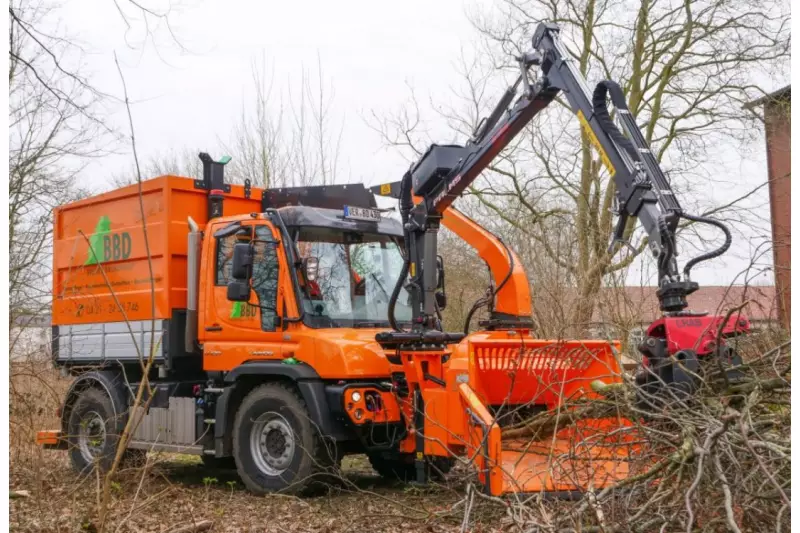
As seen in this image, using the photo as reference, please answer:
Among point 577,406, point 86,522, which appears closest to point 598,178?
point 577,406

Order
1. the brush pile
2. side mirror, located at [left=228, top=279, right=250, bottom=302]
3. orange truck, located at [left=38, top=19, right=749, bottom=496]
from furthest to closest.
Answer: side mirror, located at [left=228, top=279, right=250, bottom=302] < orange truck, located at [left=38, top=19, right=749, bottom=496] < the brush pile

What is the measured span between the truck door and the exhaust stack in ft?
0.73

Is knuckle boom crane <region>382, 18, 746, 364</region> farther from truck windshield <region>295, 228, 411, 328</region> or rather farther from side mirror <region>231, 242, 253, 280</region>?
side mirror <region>231, 242, 253, 280</region>

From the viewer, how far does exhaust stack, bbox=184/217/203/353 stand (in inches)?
375

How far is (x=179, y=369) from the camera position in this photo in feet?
32.4

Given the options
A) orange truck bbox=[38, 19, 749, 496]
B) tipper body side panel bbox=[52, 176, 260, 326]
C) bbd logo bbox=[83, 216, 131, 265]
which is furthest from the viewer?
bbd logo bbox=[83, 216, 131, 265]

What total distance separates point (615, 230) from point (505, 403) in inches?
61.6

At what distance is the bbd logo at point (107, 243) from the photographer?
10.3 m

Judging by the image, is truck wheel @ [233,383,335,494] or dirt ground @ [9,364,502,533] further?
truck wheel @ [233,383,335,494]

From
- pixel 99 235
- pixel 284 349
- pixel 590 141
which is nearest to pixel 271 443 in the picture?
pixel 284 349

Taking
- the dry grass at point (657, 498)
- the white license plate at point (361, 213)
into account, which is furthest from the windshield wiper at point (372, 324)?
the dry grass at point (657, 498)

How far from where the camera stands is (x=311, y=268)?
28.6ft

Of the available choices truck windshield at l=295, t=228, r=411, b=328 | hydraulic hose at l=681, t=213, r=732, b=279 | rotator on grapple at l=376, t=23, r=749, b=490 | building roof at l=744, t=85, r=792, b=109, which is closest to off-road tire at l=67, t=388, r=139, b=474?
truck windshield at l=295, t=228, r=411, b=328

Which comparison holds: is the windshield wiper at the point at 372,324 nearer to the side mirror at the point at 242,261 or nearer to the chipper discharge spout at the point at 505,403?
the chipper discharge spout at the point at 505,403
